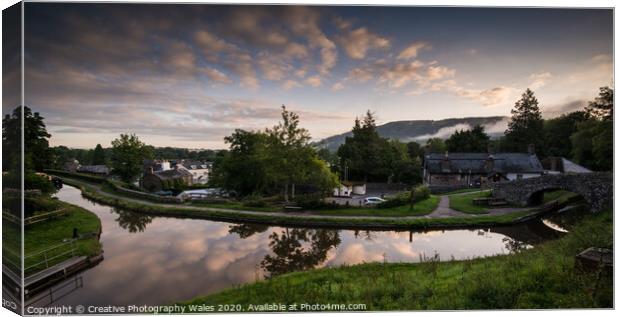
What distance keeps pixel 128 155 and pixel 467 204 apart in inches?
608

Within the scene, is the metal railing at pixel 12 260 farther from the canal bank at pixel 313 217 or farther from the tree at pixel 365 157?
the tree at pixel 365 157

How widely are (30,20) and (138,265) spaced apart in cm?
632

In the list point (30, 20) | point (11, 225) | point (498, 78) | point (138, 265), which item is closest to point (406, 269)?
point (498, 78)

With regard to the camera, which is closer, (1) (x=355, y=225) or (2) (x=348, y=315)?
(2) (x=348, y=315)

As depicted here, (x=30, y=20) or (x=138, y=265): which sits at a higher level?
(x=30, y=20)

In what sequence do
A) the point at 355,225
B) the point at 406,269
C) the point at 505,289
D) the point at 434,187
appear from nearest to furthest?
the point at 505,289
the point at 406,269
the point at 355,225
the point at 434,187

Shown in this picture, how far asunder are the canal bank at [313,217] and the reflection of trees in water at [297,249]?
981 millimetres

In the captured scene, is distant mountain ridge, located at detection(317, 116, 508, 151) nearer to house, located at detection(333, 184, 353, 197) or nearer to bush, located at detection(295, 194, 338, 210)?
bush, located at detection(295, 194, 338, 210)

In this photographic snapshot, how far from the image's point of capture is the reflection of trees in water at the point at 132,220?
11.4 metres

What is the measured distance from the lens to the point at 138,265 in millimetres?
8141

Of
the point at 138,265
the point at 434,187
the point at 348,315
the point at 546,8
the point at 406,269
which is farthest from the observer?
the point at 434,187

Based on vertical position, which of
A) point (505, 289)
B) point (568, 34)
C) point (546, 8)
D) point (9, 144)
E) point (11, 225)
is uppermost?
point (546, 8)

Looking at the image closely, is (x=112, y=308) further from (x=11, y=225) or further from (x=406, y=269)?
(x=406, y=269)

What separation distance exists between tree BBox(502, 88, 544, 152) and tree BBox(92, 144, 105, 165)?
480 inches
